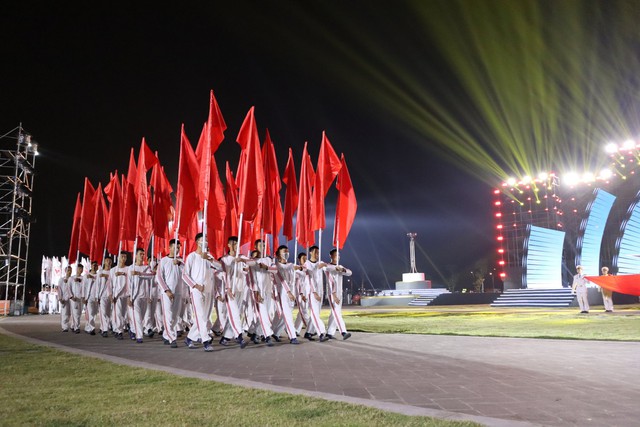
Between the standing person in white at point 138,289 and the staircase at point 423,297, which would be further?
the staircase at point 423,297

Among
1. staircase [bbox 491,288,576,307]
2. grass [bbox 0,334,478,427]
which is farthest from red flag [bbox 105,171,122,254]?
staircase [bbox 491,288,576,307]

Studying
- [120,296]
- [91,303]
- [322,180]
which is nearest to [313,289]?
[322,180]

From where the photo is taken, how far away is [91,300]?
49.1 feet

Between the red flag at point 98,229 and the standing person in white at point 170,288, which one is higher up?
the red flag at point 98,229

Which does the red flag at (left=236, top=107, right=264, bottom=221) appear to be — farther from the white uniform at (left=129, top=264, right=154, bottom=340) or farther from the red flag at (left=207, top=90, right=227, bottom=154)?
the white uniform at (left=129, top=264, right=154, bottom=340)

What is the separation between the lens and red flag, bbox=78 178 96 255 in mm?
16373

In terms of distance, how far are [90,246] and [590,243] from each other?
33600mm

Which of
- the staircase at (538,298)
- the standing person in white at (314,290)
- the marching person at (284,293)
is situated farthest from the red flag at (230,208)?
the staircase at (538,298)

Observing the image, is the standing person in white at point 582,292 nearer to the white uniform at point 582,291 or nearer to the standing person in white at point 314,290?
the white uniform at point 582,291

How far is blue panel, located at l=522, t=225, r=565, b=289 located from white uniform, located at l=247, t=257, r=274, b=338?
31.8 meters

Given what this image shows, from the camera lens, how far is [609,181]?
41.2 meters

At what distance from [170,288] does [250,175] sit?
10.00 ft

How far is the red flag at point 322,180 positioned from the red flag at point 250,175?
1.72m

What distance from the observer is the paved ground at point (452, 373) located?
4.31 m
